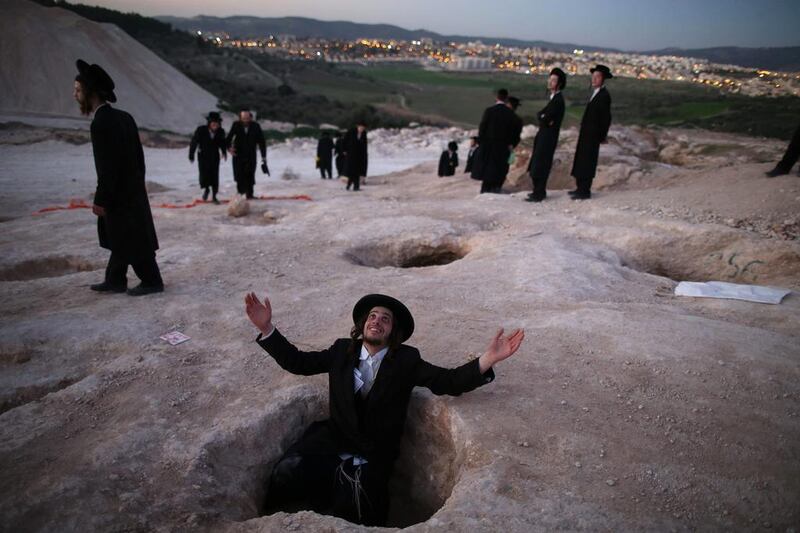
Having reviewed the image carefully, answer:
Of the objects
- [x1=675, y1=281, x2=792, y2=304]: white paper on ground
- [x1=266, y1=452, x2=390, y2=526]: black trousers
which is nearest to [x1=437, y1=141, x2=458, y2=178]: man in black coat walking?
[x1=675, y1=281, x2=792, y2=304]: white paper on ground

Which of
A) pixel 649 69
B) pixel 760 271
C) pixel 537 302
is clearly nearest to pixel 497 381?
pixel 537 302

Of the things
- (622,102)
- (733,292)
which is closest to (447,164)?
(733,292)

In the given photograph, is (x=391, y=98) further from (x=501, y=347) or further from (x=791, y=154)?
(x=501, y=347)

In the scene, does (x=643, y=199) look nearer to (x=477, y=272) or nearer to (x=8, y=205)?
(x=477, y=272)

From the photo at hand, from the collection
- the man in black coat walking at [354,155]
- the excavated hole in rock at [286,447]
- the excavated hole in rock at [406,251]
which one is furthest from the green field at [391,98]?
the excavated hole in rock at [286,447]

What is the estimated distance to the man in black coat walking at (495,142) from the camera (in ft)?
30.6

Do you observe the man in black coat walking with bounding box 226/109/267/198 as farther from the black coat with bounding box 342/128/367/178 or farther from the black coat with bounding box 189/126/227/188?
the black coat with bounding box 342/128/367/178

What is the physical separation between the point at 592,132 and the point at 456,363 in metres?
5.79

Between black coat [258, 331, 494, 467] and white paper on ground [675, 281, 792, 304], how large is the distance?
3.08 m

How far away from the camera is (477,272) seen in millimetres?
5621

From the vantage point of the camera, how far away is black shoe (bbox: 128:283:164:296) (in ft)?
16.5

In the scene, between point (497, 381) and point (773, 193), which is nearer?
point (497, 381)

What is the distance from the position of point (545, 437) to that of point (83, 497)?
2428 millimetres

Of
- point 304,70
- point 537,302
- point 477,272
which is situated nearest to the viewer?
point 537,302
